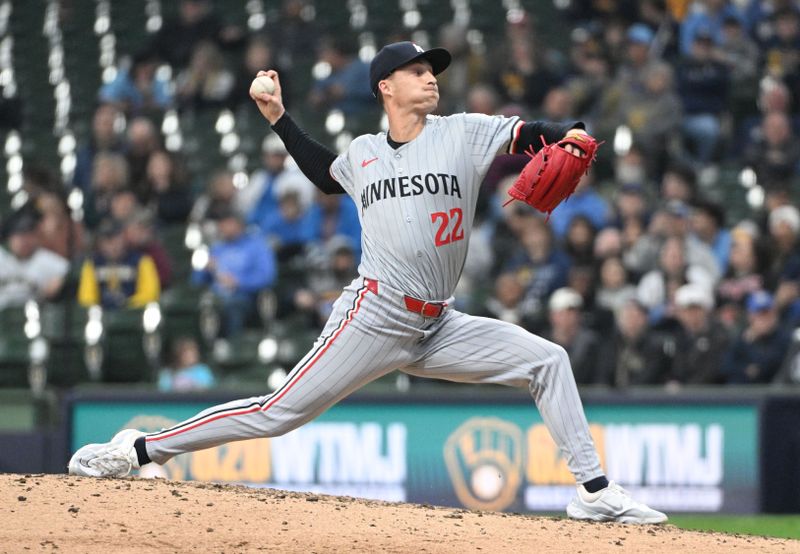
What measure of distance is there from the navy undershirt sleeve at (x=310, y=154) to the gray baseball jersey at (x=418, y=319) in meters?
0.20

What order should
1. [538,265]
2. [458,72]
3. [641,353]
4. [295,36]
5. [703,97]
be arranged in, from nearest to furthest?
[641,353] → [538,265] → [703,97] → [458,72] → [295,36]

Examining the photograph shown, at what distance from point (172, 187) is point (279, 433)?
7203mm

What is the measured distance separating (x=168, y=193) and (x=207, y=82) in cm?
195

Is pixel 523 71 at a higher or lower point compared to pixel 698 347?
higher

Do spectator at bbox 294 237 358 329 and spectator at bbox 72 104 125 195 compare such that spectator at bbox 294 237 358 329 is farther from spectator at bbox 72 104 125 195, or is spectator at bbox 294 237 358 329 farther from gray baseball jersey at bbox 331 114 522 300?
gray baseball jersey at bbox 331 114 522 300

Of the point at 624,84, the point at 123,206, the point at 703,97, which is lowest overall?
the point at 123,206

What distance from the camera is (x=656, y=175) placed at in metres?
12.3

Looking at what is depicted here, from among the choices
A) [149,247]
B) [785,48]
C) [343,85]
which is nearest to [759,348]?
[785,48]

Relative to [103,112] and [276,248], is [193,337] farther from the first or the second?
[103,112]

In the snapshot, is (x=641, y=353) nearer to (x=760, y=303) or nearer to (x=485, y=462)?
(x=760, y=303)

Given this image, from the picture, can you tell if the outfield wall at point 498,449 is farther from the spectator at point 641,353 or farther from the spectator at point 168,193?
the spectator at point 168,193

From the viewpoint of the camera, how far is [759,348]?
9977mm

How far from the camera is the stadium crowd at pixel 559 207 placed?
10.3 meters

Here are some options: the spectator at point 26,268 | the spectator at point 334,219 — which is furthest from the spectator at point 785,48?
the spectator at point 26,268
